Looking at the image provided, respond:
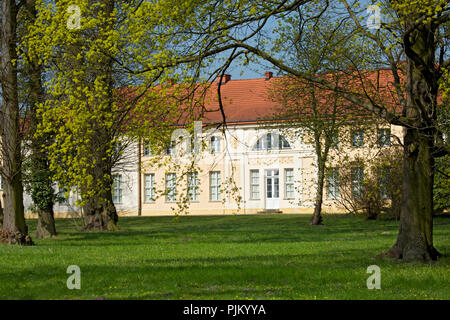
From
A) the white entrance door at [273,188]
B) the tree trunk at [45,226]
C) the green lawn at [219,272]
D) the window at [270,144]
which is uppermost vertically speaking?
the window at [270,144]

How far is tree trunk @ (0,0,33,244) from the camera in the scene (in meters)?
18.7

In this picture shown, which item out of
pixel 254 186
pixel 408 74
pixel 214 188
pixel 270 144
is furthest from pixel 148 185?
pixel 408 74

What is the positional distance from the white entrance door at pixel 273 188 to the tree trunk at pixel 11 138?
3074 cm

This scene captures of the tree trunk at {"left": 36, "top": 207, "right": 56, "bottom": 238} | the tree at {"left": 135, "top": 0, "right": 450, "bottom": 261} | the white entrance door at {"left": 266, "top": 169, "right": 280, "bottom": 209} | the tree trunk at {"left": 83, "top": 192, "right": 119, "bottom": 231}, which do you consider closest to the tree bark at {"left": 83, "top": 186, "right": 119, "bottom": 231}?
the tree trunk at {"left": 83, "top": 192, "right": 119, "bottom": 231}

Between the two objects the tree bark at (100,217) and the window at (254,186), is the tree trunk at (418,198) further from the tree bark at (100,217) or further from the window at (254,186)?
the window at (254,186)

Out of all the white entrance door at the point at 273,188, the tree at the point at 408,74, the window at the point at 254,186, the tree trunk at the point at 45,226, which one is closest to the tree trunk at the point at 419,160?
the tree at the point at 408,74

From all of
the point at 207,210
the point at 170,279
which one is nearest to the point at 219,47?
the point at 170,279

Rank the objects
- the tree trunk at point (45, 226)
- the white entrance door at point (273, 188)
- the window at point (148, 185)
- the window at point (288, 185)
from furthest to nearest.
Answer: the window at point (148, 185) → the white entrance door at point (273, 188) → the window at point (288, 185) → the tree trunk at point (45, 226)

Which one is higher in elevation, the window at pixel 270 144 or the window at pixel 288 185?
the window at pixel 270 144

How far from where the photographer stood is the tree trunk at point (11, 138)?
61.4 ft

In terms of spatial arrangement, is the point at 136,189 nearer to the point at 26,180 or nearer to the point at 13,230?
the point at 26,180

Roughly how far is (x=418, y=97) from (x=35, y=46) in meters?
8.33
